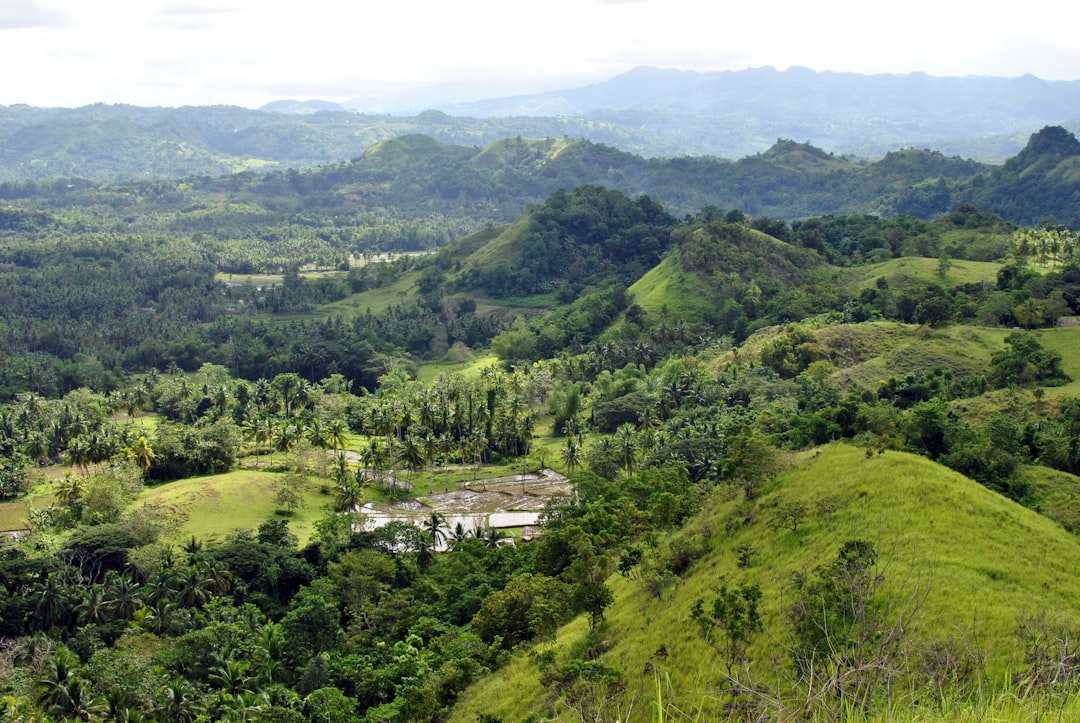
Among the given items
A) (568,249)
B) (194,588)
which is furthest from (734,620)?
(568,249)

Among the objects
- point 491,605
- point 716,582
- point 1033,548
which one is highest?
point 1033,548

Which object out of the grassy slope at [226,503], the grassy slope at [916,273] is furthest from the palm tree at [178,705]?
the grassy slope at [916,273]

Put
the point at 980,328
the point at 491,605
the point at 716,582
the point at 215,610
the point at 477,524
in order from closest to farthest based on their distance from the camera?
the point at 716,582, the point at 491,605, the point at 215,610, the point at 477,524, the point at 980,328

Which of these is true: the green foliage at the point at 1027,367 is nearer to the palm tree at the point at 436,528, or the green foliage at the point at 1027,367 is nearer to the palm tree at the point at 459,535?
the palm tree at the point at 459,535

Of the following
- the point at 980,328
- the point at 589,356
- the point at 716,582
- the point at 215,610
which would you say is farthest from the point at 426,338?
the point at 716,582

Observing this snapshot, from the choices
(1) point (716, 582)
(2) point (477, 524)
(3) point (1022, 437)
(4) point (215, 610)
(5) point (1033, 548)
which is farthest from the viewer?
(2) point (477, 524)

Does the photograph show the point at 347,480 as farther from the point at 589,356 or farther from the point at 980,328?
the point at 980,328
